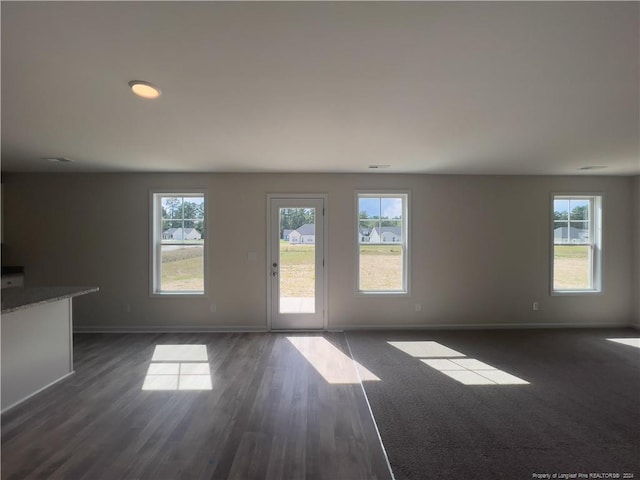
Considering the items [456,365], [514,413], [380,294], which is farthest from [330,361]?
[514,413]

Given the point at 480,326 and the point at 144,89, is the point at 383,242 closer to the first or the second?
the point at 480,326

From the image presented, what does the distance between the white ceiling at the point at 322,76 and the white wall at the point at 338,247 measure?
1.28 m

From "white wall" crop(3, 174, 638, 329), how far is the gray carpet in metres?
0.93

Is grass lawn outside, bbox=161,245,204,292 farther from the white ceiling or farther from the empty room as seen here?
the white ceiling

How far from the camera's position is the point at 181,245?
4539 millimetres

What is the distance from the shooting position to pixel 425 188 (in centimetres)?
457

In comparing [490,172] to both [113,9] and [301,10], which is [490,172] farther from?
[113,9]

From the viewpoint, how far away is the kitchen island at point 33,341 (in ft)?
7.75

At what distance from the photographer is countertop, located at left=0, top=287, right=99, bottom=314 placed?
2277 mm

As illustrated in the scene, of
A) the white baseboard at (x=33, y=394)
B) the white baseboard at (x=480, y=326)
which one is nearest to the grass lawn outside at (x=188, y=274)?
the white baseboard at (x=33, y=394)

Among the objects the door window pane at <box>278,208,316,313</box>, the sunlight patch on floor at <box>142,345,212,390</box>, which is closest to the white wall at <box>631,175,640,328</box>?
the door window pane at <box>278,208,316,313</box>

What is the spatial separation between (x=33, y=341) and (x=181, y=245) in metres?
2.16

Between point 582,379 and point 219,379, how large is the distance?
3.70m

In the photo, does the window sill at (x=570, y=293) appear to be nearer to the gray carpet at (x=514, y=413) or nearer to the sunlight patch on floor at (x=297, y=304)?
the gray carpet at (x=514, y=413)
